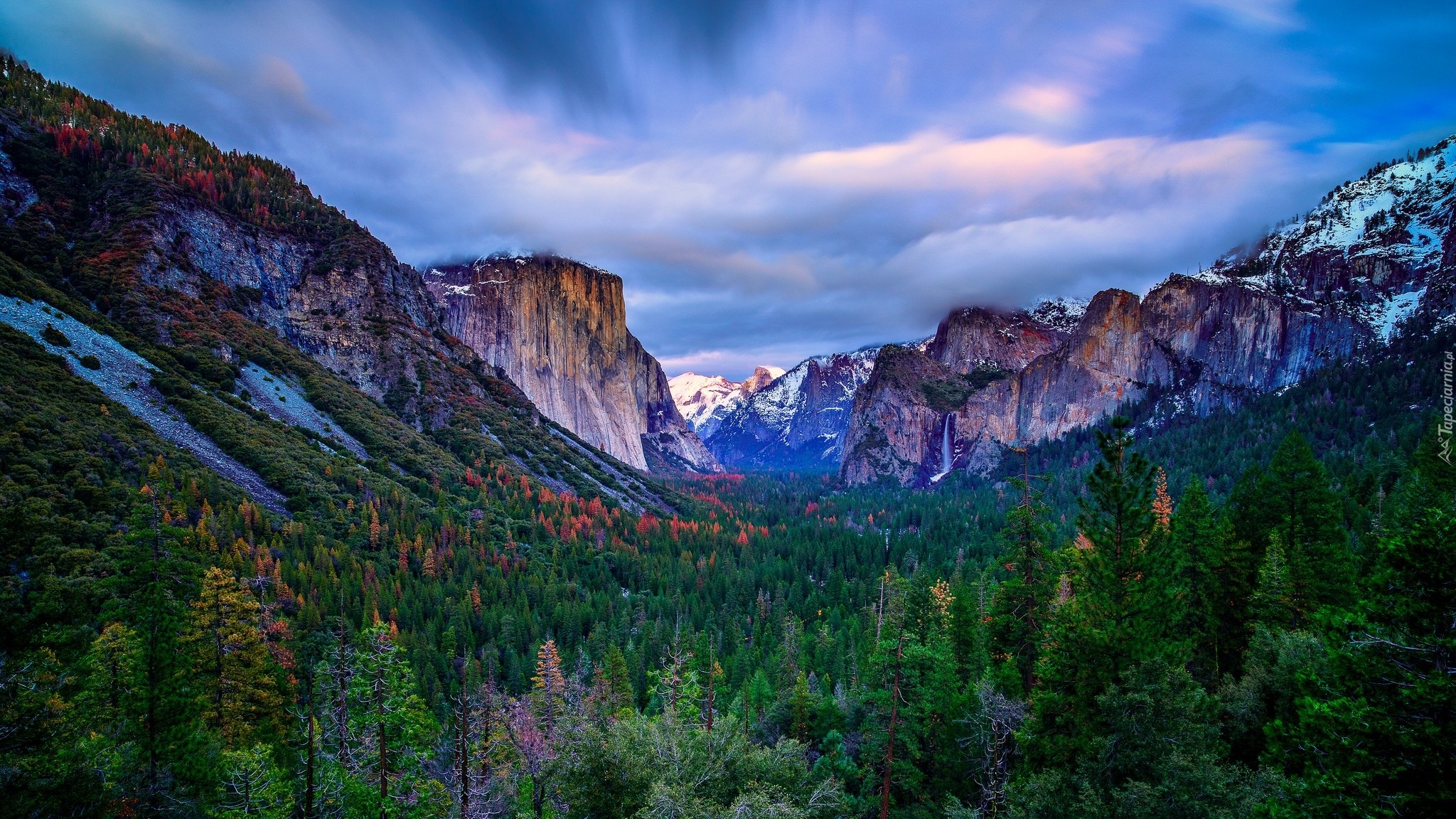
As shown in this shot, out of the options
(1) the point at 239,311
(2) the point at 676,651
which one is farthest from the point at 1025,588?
(1) the point at 239,311

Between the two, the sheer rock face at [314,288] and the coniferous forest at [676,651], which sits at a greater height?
the sheer rock face at [314,288]

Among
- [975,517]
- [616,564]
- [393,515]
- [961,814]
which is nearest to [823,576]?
[616,564]

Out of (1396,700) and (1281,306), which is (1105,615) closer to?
(1396,700)

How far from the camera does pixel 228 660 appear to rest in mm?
21703

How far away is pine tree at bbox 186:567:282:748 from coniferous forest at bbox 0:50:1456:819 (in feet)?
0.45

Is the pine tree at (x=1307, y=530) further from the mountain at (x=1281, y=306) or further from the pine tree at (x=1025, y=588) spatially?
the mountain at (x=1281, y=306)

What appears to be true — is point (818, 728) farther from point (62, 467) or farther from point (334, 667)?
point (62, 467)

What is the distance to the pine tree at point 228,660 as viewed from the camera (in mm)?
20828

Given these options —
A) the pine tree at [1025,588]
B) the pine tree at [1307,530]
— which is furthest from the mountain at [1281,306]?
the pine tree at [1025,588]

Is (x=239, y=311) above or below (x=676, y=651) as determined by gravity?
above

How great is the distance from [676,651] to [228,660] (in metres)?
23.4

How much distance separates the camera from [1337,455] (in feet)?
249

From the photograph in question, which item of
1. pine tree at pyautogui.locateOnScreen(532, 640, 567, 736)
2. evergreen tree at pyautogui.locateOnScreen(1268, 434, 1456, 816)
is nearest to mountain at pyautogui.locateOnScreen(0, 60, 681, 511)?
pine tree at pyautogui.locateOnScreen(532, 640, 567, 736)

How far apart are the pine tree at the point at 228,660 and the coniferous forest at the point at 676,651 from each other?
138 millimetres
